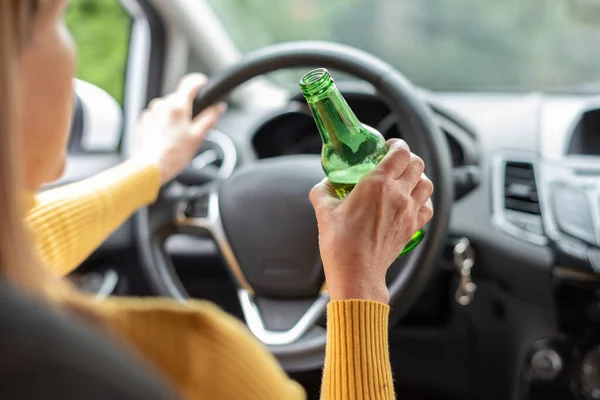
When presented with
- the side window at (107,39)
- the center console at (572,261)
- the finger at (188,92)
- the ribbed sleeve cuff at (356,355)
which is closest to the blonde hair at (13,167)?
the ribbed sleeve cuff at (356,355)

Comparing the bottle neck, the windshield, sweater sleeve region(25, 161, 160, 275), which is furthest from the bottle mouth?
the windshield

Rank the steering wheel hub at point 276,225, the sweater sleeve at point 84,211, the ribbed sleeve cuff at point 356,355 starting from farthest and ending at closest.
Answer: the steering wheel hub at point 276,225 → the sweater sleeve at point 84,211 → the ribbed sleeve cuff at point 356,355

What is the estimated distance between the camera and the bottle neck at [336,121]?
36.8 inches

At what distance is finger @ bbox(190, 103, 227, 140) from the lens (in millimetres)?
1328

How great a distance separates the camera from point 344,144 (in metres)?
0.96

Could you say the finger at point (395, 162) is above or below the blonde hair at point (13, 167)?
below

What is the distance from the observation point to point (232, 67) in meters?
1.28

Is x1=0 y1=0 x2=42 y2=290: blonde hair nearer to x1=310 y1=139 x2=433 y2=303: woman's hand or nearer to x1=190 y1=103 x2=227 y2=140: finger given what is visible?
x1=310 y1=139 x2=433 y2=303: woman's hand

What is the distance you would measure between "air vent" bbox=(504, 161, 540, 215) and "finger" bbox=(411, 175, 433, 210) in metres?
0.57

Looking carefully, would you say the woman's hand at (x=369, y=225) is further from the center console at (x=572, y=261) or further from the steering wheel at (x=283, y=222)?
the center console at (x=572, y=261)

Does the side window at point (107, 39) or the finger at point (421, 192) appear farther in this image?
the side window at point (107, 39)

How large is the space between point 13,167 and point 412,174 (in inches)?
20.6

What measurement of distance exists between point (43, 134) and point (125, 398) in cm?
23

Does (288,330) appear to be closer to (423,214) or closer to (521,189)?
(423,214)
